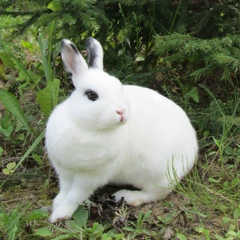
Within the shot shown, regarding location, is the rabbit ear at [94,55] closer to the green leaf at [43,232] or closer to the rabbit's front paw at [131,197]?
the rabbit's front paw at [131,197]

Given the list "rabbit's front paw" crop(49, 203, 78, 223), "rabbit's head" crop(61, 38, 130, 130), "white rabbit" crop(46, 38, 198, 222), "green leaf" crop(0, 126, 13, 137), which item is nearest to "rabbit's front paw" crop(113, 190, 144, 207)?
"white rabbit" crop(46, 38, 198, 222)

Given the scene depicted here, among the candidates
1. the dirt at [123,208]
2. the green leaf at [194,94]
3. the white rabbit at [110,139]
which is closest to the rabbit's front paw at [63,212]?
the white rabbit at [110,139]

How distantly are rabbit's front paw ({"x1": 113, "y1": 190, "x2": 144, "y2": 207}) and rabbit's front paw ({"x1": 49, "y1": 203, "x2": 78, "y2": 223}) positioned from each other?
0.28 meters

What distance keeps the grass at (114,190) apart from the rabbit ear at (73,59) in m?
0.60

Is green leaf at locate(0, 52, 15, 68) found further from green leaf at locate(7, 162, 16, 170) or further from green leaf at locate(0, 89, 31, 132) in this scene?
green leaf at locate(7, 162, 16, 170)

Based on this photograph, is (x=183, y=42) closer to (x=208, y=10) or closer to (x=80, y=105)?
(x=208, y=10)

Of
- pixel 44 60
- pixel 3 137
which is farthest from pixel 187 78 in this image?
pixel 3 137

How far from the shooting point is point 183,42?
135 inches

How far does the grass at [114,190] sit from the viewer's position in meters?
2.73

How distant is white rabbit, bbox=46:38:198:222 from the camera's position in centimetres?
256

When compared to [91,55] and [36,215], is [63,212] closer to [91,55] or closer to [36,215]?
[36,215]

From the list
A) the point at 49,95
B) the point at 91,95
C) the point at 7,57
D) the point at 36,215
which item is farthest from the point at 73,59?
the point at 7,57

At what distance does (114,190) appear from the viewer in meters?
3.19

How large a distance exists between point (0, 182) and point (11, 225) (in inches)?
25.8
